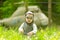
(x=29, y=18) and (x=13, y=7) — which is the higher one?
(x=29, y=18)

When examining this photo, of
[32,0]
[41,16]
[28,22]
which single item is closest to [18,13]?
[41,16]

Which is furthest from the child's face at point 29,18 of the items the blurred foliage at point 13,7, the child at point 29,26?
the blurred foliage at point 13,7

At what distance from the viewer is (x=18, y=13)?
8.67 m

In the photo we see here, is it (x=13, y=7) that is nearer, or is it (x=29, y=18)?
(x=29, y=18)

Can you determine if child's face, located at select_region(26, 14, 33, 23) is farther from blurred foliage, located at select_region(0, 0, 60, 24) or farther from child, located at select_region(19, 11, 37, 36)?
blurred foliage, located at select_region(0, 0, 60, 24)

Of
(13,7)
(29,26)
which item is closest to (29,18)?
(29,26)

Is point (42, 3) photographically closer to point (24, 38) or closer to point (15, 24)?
point (15, 24)

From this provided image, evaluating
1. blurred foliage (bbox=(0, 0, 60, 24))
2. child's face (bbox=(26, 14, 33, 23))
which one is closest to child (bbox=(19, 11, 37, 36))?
child's face (bbox=(26, 14, 33, 23))

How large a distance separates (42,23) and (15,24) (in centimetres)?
74

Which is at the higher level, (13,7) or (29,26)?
(29,26)

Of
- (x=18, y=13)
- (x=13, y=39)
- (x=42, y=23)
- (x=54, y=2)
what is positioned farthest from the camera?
(x=54, y=2)

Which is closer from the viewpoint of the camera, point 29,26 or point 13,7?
point 29,26

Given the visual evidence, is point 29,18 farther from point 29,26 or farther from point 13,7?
point 13,7

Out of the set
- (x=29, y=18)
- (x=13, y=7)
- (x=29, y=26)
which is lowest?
(x=13, y=7)
